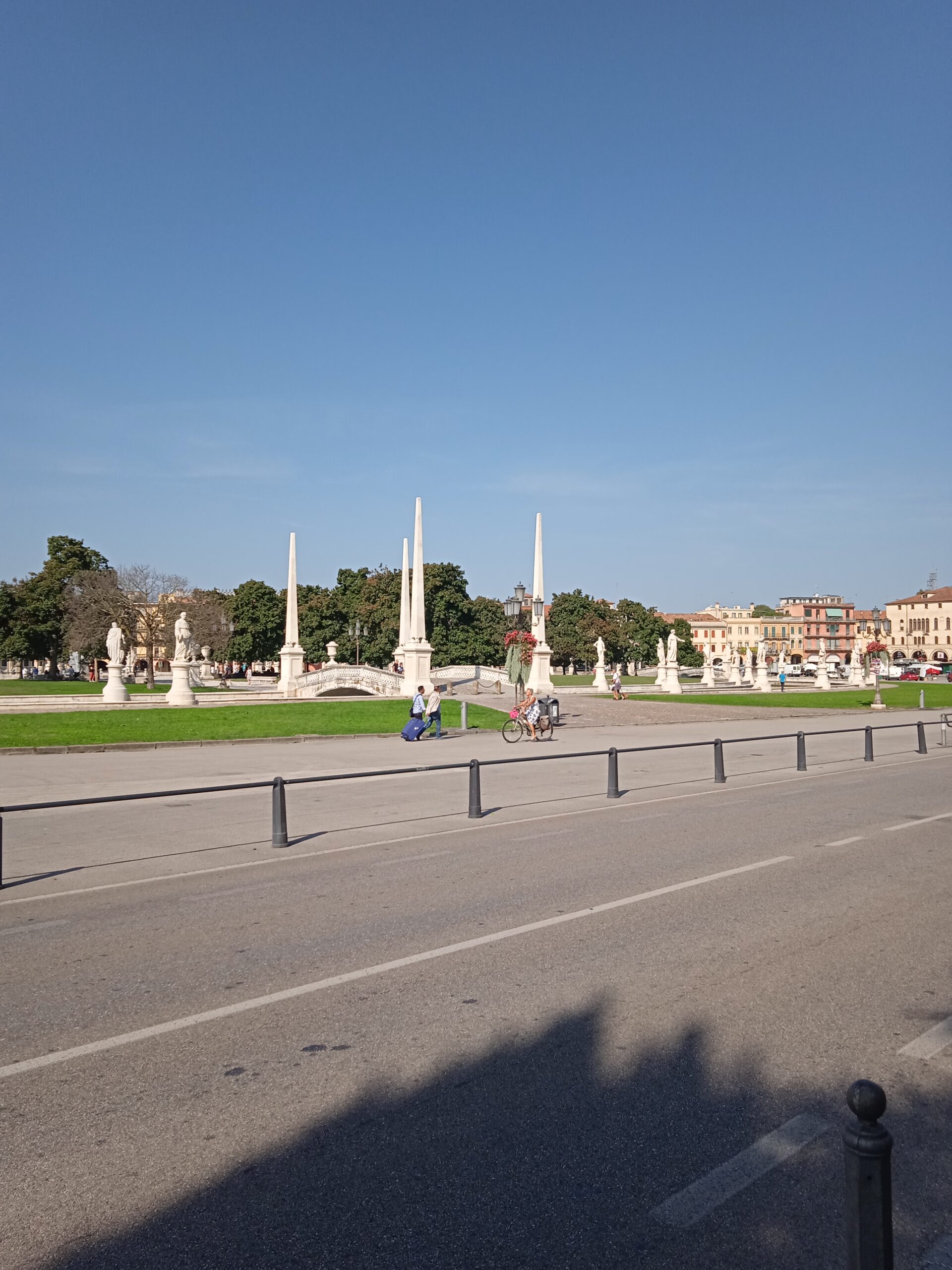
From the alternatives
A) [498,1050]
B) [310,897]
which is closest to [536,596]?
[310,897]

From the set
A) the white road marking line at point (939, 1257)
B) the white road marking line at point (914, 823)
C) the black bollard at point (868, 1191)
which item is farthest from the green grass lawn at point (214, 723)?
the black bollard at point (868, 1191)

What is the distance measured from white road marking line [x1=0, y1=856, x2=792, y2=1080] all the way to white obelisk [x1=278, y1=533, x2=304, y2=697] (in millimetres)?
49692

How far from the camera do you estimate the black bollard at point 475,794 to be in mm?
12961

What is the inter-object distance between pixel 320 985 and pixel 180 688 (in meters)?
36.5

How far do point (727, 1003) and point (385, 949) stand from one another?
248cm

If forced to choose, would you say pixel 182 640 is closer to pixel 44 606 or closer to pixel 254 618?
pixel 44 606

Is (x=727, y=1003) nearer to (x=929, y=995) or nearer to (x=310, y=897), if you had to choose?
(x=929, y=995)

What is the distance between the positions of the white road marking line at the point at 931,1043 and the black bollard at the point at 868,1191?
2.89 metres

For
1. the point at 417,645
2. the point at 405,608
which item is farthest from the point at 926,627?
the point at 417,645

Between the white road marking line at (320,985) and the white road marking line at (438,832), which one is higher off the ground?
the white road marking line at (320,985)

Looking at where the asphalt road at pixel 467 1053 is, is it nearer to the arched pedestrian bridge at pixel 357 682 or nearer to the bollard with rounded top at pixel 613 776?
the bollard with rounded top at pixel 613 776

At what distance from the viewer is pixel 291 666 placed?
189 ft

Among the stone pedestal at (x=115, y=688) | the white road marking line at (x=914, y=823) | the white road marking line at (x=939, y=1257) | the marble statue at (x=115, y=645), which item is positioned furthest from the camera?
the marble statue at (x=115, y=645)

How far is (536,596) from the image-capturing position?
164 ft
